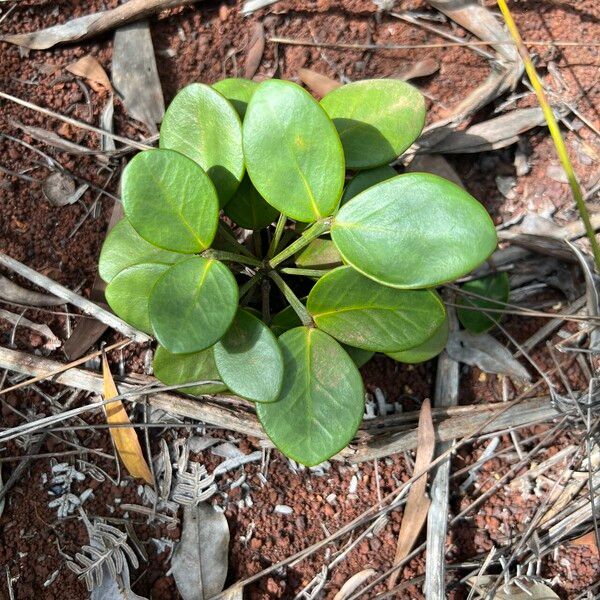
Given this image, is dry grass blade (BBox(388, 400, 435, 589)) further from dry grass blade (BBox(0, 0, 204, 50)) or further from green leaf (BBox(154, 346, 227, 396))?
dry grass blade (BBox(0, 0, 204, 50))

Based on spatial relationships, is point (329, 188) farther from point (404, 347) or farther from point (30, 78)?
point (30, 78)

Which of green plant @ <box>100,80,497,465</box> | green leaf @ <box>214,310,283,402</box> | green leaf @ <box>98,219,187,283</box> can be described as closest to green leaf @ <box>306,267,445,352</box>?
green plant @ <box>100,80,497,465</box>

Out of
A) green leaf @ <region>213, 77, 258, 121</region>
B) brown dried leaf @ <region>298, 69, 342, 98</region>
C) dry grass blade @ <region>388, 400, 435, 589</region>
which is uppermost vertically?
green leaf @ <region>213, 77, 258, 121</region>

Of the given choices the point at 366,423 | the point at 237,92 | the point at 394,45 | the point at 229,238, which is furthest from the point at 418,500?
the point at 394,45

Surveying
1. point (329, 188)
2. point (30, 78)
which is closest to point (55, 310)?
point (30, 78)

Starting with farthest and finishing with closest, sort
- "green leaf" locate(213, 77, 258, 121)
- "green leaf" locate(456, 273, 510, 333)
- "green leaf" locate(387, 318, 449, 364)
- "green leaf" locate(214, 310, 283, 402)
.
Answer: "green leaf" locate(456, 273, 510, 333)
"green leaf" locate(387, 318, 449, 364)
"green leaf" locate(213, 77, 258, 121)
"green leaf" locate(214, 310, 283, 402)

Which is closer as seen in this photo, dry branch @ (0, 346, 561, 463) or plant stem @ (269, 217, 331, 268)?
plant stem @ (269, 217, 331, 268)

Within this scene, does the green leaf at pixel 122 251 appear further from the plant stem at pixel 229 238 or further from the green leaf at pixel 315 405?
the green leaf at pixel 315 405

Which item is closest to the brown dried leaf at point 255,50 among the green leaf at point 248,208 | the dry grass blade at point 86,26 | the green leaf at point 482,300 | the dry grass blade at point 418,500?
the dry grass blade at point 86,26
